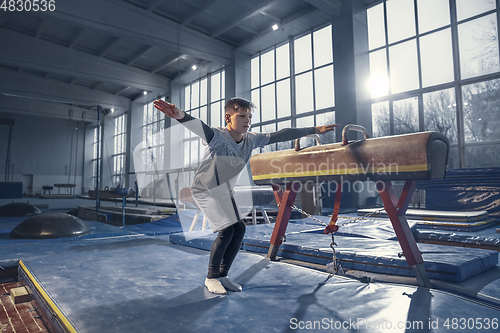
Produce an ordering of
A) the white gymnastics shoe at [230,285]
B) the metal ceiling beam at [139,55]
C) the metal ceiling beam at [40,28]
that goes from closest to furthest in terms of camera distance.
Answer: the white gymnastics shoe at [230,285] → the metal ceiling beam at [40,28] → the metal ceiling beam at [139,55]

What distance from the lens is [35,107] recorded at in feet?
50.4

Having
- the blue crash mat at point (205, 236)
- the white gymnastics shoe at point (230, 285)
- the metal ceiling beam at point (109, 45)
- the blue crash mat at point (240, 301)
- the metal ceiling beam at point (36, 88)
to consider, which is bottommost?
the blue crash mat at point (240, 301)

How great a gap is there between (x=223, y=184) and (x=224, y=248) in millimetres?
383

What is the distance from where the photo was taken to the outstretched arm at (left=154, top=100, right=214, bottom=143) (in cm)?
162

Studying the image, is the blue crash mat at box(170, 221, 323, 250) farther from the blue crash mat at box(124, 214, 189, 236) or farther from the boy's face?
the boy's face

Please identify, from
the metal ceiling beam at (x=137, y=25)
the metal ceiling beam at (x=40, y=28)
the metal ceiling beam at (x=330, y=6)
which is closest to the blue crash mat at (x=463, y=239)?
the metal ceiling beam at (x=330, y=6)

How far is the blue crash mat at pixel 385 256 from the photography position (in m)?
1.87

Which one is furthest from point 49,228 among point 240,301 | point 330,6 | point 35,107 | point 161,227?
point 35,107

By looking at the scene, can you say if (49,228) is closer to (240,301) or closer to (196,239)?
(196,239)

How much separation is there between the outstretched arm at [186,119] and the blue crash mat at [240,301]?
2.91 ft

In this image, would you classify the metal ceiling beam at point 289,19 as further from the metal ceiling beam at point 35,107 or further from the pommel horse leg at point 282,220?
the metal ceiling beam at point 35,107

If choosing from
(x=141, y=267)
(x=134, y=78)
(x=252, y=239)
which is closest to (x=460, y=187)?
(x=252, y=239)

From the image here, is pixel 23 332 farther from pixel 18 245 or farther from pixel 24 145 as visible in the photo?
pixel 24 145

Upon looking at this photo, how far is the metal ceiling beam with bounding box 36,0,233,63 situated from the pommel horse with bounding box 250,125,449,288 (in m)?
7.91
